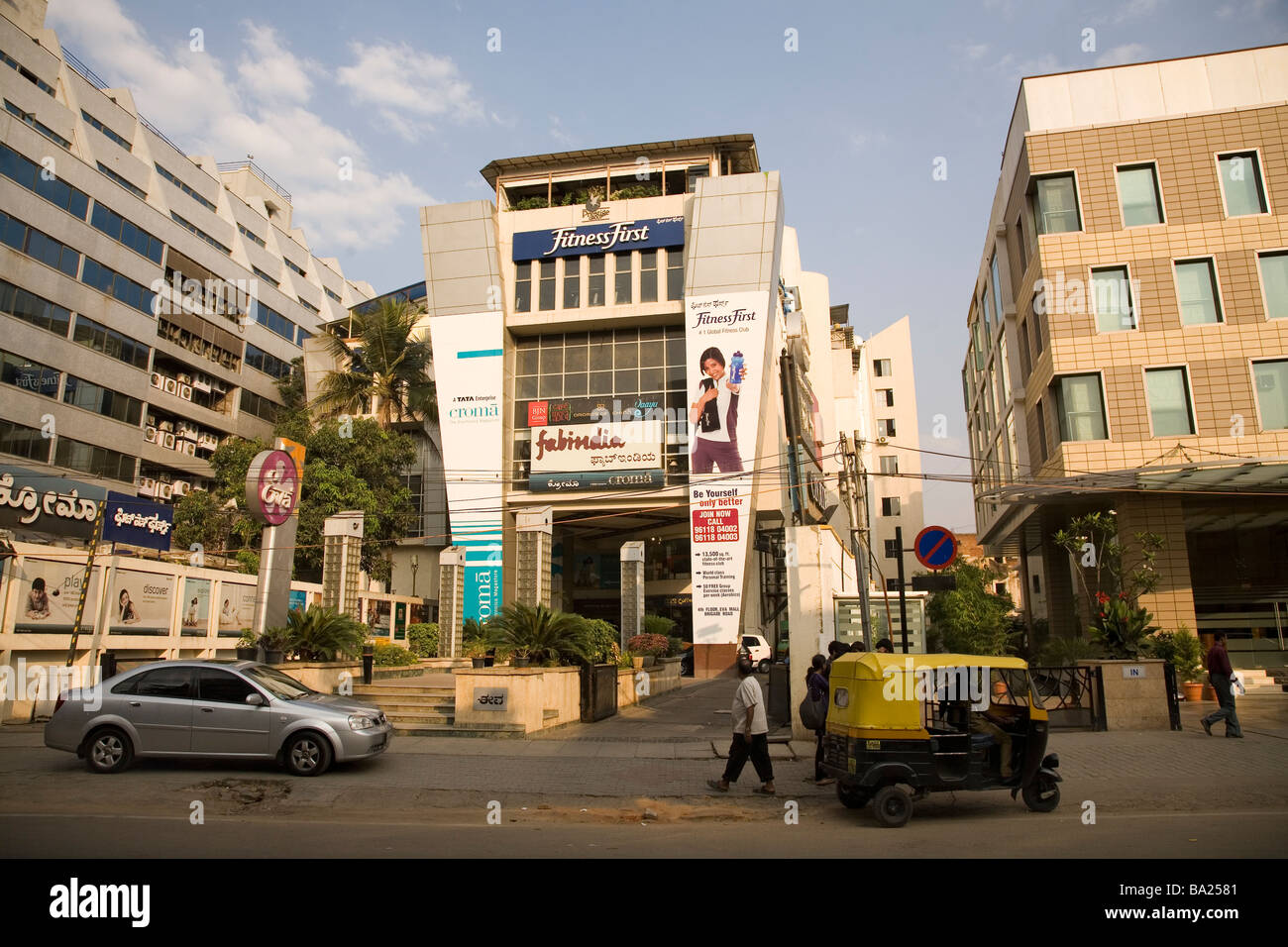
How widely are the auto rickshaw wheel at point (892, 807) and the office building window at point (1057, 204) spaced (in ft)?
66.6

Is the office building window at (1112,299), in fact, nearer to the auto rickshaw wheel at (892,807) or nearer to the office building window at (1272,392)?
the office building window at (1272,392)

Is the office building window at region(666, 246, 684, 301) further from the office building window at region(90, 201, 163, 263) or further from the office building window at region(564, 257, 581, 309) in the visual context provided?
the office building window at region(90, 201, 163, 263)

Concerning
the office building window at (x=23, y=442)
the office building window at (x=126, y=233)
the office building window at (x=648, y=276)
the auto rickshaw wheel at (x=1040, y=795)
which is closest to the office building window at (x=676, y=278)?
the office building window at (x=648, y=276)

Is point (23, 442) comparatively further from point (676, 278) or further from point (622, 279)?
point (676, 278)

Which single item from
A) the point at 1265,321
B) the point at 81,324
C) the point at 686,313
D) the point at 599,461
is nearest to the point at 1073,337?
the point at 1265,321

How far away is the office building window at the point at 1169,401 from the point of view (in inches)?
834

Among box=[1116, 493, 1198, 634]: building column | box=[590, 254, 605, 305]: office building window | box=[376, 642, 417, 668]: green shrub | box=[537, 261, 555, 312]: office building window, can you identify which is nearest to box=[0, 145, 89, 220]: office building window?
box=[537, 261, 555, 312]: office building window

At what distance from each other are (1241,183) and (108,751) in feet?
94.5

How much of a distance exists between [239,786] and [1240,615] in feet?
90.4

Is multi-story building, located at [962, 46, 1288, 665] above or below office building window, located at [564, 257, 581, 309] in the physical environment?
below

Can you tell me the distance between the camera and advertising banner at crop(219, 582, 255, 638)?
21.9m

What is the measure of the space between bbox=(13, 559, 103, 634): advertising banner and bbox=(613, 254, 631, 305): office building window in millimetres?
25397

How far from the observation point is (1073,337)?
2211cm
